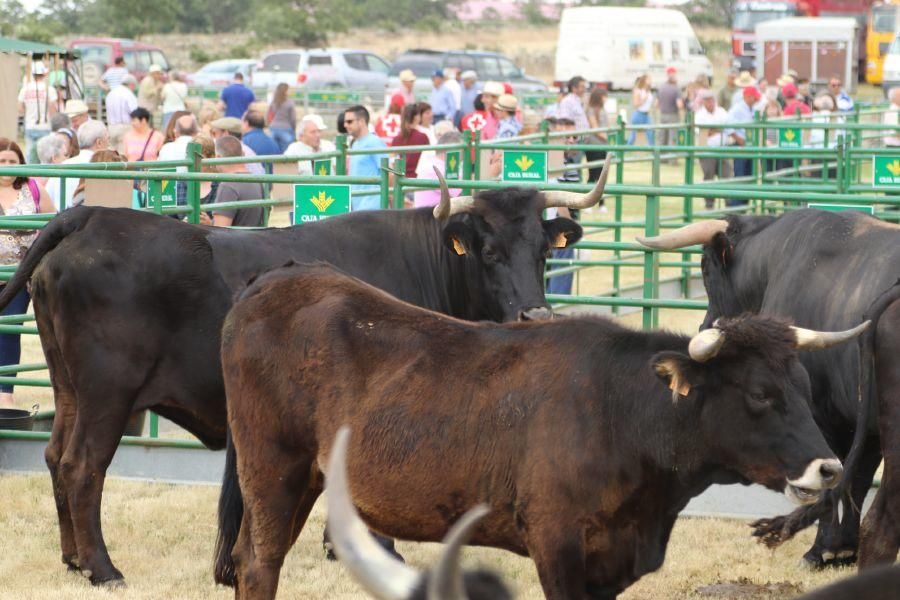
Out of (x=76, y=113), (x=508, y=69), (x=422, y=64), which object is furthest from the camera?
(x=508, y=69)

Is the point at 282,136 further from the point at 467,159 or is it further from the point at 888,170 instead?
the point at 888,170

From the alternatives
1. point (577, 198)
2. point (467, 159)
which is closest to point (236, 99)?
point (467, 159)

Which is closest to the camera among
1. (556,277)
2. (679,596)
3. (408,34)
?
(679,596)

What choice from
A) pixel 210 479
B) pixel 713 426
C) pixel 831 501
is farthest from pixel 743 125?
pixel 713 426

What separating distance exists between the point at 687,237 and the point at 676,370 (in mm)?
2351

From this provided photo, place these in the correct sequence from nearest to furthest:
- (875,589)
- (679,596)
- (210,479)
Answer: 1. (875,589)
2. (679,596)
3. (210,479)

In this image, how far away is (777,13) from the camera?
4491 centimetres

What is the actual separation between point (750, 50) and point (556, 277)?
33.7 metres

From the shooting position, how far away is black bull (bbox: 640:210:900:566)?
5.29 meters

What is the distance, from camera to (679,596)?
5.91m

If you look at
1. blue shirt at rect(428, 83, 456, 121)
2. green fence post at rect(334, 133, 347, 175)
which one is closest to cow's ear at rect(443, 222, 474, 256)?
green fence post at rect(334, 133, 347, 175)

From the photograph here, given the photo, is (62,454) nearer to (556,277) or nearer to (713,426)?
(713,426)

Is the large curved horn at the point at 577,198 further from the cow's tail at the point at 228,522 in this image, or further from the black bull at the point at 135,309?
the cow's tail at the point at 228,522

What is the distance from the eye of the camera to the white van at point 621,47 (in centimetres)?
3647
